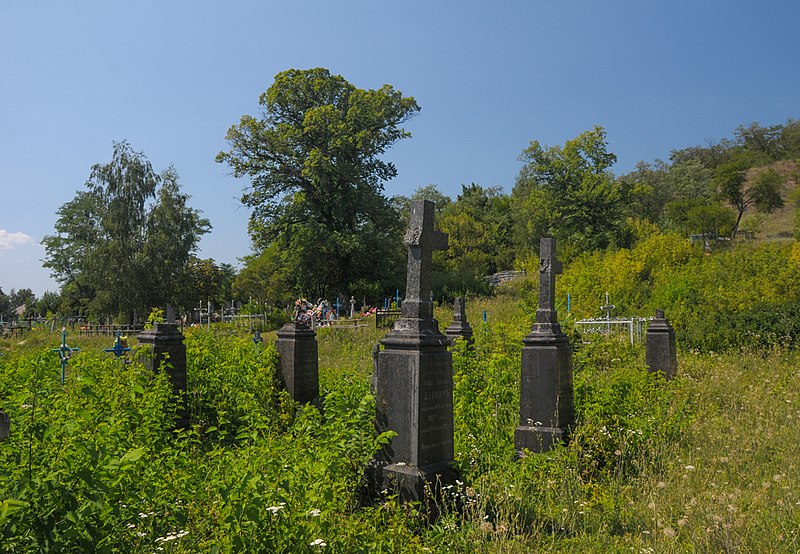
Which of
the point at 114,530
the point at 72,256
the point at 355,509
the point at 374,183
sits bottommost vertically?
the point at 355,509

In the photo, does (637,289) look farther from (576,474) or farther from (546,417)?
(576,474)

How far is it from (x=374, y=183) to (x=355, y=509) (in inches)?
1351

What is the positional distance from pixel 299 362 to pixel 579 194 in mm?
38184

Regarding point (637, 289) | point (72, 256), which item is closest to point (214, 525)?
point (637, 289)

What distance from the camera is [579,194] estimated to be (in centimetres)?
4416

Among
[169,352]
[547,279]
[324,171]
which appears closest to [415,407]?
[547,279]

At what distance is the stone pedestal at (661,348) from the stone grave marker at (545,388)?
494 cm

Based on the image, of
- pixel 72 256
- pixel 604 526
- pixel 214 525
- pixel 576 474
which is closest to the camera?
pixel 214 525

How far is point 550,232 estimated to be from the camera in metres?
45.9

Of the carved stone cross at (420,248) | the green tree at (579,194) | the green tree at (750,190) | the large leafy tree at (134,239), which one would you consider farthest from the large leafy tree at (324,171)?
the green tree at (750,190)

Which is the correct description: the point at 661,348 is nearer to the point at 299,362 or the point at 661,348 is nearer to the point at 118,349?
the point at 299,362

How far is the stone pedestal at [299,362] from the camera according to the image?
392 inches

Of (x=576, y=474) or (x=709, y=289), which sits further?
(x=709, y=289)

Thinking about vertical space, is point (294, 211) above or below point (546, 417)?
above
